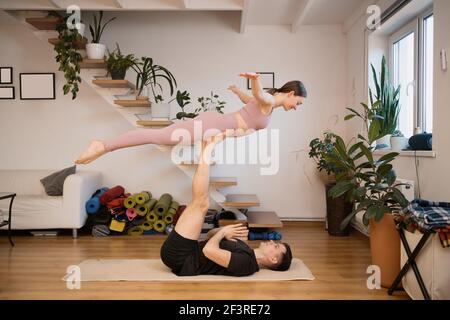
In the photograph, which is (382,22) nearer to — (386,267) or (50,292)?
(386,267)

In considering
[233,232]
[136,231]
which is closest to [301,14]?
[233,232]

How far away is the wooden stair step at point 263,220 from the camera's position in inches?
185

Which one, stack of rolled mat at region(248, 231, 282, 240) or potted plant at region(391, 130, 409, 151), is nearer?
potted plant at region(391, 130, 409, 151)

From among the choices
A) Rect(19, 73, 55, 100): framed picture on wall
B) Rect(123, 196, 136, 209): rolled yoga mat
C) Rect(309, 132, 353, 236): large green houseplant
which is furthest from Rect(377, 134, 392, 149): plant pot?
Rect(19, 73, 55, 100): framed picture on wall

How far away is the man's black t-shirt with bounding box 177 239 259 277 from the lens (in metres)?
3.28

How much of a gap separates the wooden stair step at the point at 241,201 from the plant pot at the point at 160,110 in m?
1.18

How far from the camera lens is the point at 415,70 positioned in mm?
4191

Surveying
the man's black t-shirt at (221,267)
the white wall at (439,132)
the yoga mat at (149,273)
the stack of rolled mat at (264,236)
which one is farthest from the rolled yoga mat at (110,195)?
the white wall at (439,132)

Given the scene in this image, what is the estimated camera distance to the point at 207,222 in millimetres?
5043

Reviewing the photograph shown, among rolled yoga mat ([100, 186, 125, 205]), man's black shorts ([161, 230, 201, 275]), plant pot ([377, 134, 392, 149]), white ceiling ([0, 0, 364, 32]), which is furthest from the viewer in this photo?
rolled yoga mat ([100, 186, 125, 205])

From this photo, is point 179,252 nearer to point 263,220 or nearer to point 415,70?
point 263,220

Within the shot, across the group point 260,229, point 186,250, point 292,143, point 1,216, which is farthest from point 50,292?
point 292,143

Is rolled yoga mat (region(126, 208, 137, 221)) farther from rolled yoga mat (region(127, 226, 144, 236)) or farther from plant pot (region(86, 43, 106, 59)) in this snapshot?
plant pot (region(86, 43, 106, 59))

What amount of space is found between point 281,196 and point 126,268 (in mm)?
2582
